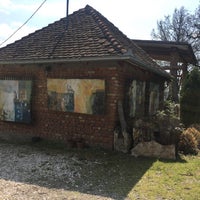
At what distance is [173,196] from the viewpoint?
6.80 metres

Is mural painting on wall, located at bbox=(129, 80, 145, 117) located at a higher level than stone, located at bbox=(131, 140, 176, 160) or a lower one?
higher

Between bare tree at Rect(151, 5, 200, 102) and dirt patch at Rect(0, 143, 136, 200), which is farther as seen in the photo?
bare tree at Rect(151, 5, 200, 102)

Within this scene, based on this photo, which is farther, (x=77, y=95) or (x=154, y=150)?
(x=77, y=95)

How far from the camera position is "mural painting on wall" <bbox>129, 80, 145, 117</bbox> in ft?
36.5

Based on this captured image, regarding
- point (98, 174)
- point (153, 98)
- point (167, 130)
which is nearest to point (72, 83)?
point (167, 130)

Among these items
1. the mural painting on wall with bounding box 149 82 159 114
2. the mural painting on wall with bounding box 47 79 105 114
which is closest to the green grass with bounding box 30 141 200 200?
the mural painting on wall with bounding box 47 79 105 114

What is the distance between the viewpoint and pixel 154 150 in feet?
32.3

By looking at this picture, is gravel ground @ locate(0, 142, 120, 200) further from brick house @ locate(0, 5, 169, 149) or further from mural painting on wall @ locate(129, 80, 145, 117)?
mural painting on wall @ locate(129, 80, 145, 117)

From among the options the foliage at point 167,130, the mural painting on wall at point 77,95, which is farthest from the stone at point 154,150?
the mural painting on wall at point 77,95

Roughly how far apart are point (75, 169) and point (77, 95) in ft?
9.67

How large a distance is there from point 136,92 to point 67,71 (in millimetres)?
2428

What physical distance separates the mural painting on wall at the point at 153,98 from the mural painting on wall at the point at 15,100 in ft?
15.9

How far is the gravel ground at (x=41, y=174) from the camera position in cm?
664

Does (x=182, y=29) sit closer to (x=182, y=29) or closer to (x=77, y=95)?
(x=182, y=29)
